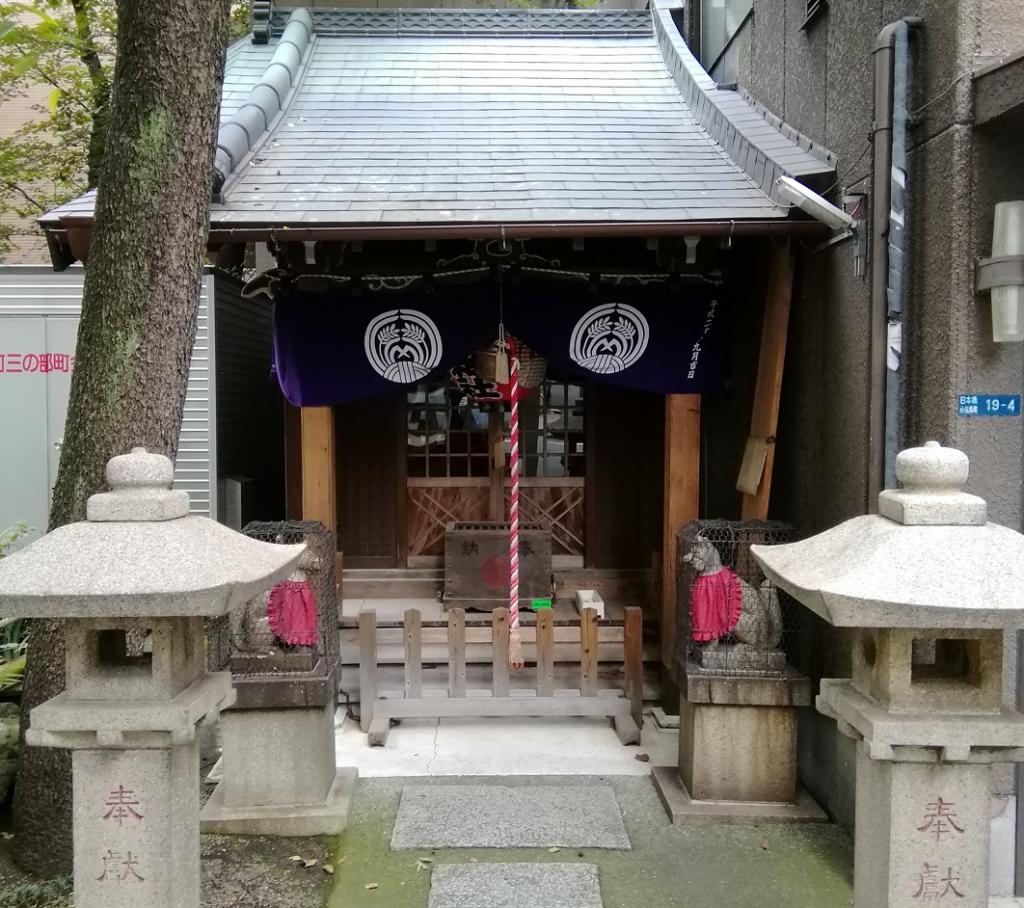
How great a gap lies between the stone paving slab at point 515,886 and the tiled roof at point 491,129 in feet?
14.5

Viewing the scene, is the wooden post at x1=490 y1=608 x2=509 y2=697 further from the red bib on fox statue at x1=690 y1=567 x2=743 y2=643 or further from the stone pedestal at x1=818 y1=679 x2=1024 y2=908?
the stone pedestal at x1=818 y1=679 x2=1024 y2=908

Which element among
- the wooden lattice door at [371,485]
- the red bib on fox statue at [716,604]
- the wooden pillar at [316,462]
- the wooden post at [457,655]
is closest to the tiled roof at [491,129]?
the wooden pillar at [316,462]

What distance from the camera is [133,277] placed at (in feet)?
15.8

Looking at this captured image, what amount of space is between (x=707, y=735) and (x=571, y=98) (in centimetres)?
699

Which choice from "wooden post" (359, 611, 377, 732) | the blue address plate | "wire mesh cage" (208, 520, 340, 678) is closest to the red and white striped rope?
"wooden post" (359, 611, 377, 732)

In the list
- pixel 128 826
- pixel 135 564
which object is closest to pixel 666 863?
pixel 128 826

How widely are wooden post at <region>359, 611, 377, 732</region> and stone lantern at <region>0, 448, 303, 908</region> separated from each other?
10.3 feet

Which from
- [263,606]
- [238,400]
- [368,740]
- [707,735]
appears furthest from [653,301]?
[238,400]

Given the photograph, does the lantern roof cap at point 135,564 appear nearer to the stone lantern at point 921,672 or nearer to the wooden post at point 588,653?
the stone lantern at point 921,672

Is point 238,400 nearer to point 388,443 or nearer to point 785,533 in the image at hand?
point 388,443

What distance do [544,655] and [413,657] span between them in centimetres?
111

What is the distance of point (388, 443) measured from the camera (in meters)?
9.85

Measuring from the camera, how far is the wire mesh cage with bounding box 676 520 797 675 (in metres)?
5.92

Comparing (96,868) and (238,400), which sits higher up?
(238,400)
